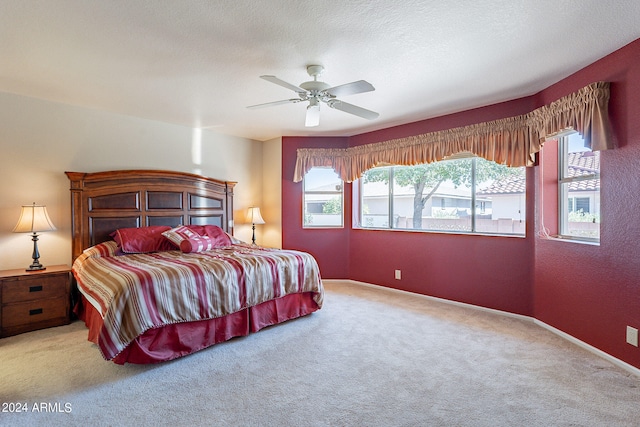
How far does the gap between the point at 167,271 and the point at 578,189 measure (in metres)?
3.90

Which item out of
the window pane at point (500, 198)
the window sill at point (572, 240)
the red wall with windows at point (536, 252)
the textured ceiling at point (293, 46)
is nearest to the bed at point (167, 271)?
the textured ceiling at point (293, 46)

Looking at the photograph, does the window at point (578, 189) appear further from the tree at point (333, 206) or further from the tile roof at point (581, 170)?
the tree at point (333, 206)

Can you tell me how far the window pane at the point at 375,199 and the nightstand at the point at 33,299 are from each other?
3984 mm

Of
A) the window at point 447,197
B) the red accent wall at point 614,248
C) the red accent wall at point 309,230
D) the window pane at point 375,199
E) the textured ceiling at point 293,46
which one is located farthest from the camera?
the red accent wall at point 309,230

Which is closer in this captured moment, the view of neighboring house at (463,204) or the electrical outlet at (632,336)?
the electrical outlet at (632,336)

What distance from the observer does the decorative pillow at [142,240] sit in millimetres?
3762

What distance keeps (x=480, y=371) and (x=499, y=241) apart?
187cm

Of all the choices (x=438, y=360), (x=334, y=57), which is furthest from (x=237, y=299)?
(x=334, y=57)

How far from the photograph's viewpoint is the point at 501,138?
3717 mm

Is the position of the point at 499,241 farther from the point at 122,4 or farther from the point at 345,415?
the point at 122,4

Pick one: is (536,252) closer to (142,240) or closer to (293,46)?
(293,46)

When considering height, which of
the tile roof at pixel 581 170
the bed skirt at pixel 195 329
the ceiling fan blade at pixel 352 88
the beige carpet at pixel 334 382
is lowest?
the beige carpet at pixel 334 382

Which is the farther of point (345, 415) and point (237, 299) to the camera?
point (237, 299)

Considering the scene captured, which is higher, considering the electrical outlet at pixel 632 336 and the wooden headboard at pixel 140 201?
the wooden headboard at pixel 140 201
